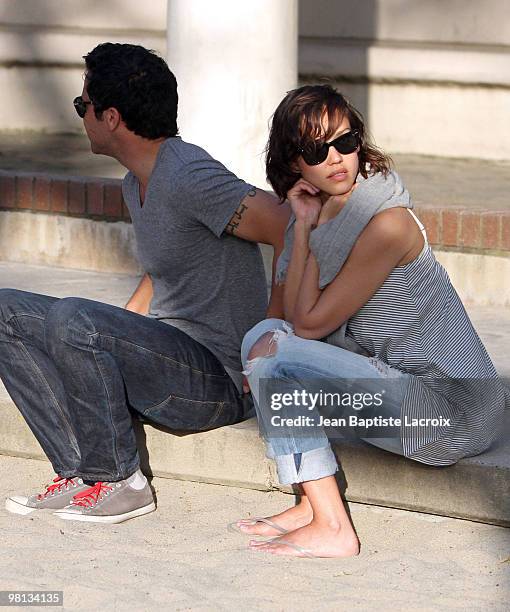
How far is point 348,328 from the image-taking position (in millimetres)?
3348

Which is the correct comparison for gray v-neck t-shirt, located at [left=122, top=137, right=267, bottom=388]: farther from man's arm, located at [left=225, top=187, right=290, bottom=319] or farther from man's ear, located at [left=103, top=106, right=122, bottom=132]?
man's ear, located at [left=103, top=106, right=122, bottom=132]

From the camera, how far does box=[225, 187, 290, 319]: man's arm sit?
3.45 metres

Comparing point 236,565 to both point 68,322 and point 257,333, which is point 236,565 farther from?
point 68,322

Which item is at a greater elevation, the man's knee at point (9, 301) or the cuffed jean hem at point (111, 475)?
the man's knee at point (9, 301)

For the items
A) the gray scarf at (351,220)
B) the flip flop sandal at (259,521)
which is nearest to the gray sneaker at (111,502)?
the flip flop sandal at (259,521)

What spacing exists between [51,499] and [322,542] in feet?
2.53

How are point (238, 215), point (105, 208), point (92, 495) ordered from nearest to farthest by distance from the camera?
point (238, 215) → point (92, 495) → point (105, 208)

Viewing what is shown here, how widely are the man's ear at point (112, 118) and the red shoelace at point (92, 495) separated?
3.00 feet

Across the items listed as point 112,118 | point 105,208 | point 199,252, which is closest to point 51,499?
point 199,252

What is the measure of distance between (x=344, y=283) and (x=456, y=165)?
13.0ft

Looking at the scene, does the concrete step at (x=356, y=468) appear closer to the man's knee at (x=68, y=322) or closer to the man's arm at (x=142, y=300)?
the man's arm at (x=142, y=300)

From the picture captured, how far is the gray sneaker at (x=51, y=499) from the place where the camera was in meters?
3.62

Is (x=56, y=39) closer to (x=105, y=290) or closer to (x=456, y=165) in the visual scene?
(x=456, y=165)

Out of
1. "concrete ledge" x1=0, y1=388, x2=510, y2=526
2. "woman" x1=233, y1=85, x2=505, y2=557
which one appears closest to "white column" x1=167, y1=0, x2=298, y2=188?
"concrete ledge" x1=0, y1=388, x2=510, y2=526
